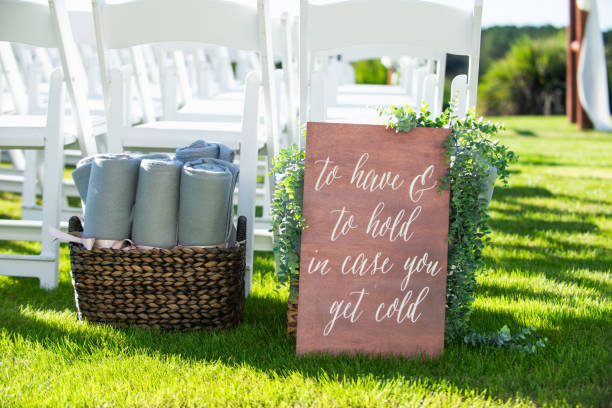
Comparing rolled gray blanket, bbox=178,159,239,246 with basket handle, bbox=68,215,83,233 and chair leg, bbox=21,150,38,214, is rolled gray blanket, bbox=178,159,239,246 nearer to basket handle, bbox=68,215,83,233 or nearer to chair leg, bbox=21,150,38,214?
basket handle, bbox=68,215,83,233

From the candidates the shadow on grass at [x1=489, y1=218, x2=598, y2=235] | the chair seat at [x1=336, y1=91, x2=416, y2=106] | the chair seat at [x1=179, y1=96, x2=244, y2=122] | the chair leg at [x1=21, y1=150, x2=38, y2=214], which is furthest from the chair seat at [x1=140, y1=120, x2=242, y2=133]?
the shadow on grass at [x1=489, y1=218, x2=598, y2=235]

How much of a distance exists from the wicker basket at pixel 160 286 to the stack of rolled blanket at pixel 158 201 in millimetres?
50

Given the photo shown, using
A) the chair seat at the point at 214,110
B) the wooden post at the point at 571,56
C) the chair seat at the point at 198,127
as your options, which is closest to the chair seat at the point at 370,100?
the chair seat at the point at 214,110

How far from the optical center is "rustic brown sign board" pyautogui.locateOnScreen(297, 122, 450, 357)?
63.9 inches

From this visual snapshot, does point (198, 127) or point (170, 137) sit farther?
point (198, 127)

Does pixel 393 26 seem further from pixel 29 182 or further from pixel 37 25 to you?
pixel 29 182

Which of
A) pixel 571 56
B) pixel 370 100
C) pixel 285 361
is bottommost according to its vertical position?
pixel 285 361

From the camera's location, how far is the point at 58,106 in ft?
7.13

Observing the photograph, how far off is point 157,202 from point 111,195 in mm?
132

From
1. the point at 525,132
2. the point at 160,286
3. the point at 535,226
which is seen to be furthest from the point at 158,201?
the point at 525,132

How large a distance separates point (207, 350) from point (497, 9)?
17.5 meters

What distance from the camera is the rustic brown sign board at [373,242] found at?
162cm

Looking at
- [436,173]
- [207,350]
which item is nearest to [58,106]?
[207,350]

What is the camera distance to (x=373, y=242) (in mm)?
1638
